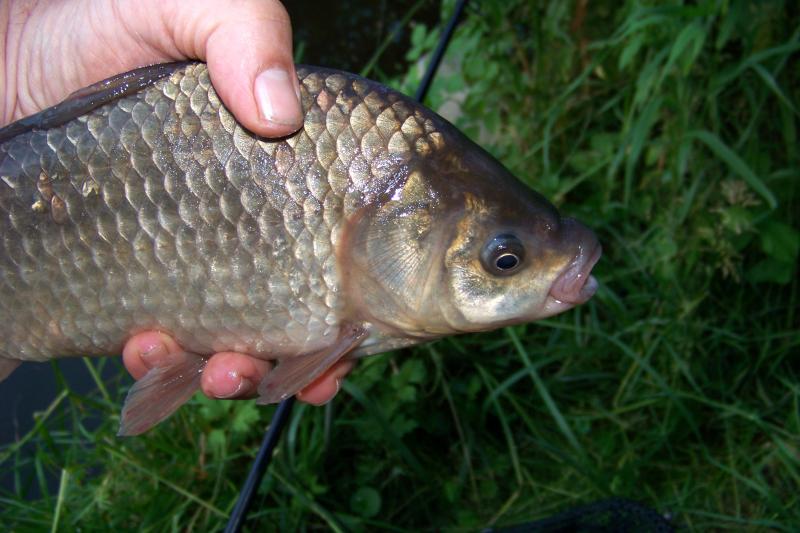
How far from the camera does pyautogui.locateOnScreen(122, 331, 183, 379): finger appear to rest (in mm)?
1764

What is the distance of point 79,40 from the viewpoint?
2248mm

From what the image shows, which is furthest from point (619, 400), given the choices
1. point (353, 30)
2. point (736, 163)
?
point (353, 30)

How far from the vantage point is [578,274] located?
1.62 m

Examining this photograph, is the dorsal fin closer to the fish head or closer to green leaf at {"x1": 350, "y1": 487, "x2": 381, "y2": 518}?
the fish head

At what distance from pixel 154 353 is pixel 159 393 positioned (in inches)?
4.0

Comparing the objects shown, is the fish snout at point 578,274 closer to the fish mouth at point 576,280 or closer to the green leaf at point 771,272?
the fish mouth at point 576,280

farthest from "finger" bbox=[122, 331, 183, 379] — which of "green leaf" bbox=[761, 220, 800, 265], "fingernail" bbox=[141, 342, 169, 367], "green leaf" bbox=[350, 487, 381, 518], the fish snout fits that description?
"green leaf" bbox=[761, 220, 800, 265]

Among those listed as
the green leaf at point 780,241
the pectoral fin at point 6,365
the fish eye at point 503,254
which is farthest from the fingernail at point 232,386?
the green leaf at point 780,241

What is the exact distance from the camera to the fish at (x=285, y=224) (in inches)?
63.8

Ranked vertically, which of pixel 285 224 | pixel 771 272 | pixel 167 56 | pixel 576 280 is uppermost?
pixel 167 56

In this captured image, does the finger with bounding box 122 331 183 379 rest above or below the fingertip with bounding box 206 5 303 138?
below

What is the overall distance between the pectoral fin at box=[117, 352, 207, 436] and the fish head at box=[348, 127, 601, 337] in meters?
0.49

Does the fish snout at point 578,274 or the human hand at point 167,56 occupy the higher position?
the human hand at point 167,56

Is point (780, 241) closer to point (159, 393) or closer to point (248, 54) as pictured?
point (248, 54)
